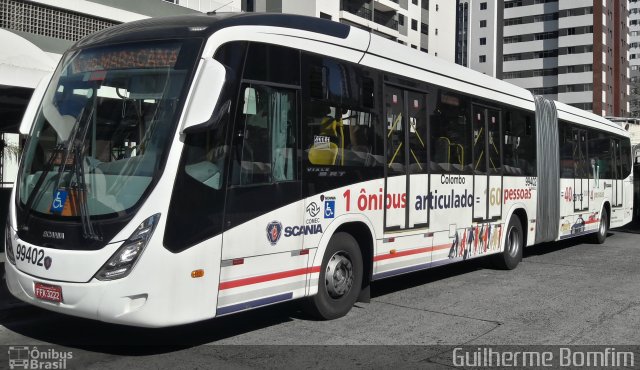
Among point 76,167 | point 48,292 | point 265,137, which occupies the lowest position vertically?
point 48,292

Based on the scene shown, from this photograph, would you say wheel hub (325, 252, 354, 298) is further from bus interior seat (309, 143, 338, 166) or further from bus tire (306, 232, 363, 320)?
bus interior seat (309, 143, 338, 166)

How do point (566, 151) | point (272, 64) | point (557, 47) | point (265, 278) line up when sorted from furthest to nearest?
point (557, 47)
point (566, 151)
point (272, 64)
point (265, 278)

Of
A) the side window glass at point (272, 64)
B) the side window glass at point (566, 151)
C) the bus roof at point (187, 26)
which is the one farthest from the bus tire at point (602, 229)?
the side window glass at point (272, 64)

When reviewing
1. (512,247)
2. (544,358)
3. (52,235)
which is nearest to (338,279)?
(544,358)

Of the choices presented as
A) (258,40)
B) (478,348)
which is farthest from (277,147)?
(478,348)

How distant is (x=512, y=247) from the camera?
39.5 feet

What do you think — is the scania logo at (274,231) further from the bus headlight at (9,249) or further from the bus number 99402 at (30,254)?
the bus headlight at (9,249)

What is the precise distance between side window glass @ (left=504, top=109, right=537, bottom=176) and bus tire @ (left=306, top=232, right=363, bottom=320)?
4.83 m

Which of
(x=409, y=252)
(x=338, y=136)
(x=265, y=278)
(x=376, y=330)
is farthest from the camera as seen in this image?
(x=409, y=252)

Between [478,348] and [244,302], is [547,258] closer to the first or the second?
[478,348]

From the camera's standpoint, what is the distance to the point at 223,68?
5.91 metres

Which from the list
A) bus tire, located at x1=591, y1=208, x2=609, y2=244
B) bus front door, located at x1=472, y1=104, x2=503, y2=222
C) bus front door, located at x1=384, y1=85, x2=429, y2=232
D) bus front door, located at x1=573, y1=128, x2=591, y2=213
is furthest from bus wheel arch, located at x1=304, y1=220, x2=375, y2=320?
bus tire, located at x1=591, y1=208, x2=609, y2=244

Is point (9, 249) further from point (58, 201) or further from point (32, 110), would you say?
point (32, 110)

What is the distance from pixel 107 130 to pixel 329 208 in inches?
98.0
